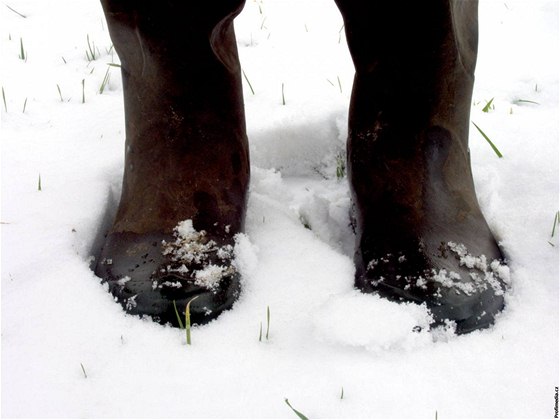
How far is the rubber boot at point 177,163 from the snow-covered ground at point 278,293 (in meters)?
0.05

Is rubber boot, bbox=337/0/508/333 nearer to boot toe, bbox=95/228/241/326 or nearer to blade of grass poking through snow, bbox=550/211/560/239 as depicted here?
blade of grass poking through snow, bbox=550/211/560/239

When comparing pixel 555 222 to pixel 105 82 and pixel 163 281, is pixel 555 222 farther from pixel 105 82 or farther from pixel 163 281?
pixel 105 82

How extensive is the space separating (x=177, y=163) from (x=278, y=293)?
0.28m

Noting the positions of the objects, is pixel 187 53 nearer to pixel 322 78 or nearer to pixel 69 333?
pixel 69 333

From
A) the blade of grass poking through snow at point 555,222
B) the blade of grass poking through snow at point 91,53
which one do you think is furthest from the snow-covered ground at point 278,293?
the blade of grass poking through snow at point 91,53

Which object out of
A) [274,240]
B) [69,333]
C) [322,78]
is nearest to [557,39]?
[322,78]

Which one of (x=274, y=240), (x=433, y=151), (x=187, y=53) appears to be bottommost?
(x=274, y=240)

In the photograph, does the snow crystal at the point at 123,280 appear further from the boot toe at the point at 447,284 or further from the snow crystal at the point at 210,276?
the boot toe at the point at 447,284

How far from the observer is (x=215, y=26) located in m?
1.07

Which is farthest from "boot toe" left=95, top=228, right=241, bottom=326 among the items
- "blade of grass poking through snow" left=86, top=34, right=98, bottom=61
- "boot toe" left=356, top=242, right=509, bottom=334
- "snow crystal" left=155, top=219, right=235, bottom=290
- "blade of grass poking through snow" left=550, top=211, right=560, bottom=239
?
"blade of grass poking through snow" left=86, top=34, right=98, bottom=61

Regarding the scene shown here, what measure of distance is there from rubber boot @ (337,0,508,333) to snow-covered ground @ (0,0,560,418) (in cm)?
5

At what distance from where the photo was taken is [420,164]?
110 centimetres

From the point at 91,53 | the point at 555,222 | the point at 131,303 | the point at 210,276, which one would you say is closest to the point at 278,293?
the point at 210,276

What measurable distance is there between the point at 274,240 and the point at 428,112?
1.21ft
